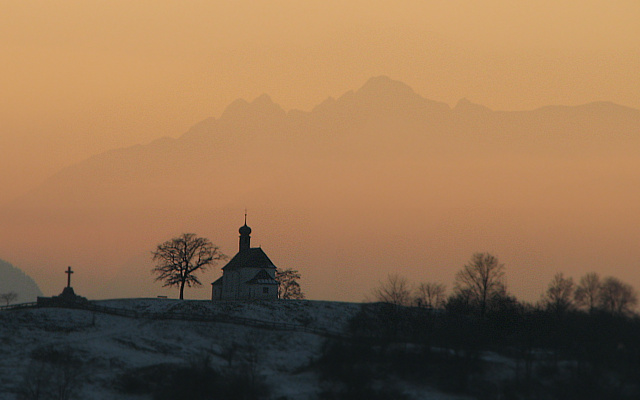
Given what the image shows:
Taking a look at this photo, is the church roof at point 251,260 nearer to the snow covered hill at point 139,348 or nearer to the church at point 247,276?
the church at point 247,276

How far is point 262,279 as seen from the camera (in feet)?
475

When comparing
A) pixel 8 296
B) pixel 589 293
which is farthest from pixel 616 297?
pixel 8 296

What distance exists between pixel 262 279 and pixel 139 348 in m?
36.7

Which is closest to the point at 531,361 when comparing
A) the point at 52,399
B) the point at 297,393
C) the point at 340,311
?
the point at 297,393

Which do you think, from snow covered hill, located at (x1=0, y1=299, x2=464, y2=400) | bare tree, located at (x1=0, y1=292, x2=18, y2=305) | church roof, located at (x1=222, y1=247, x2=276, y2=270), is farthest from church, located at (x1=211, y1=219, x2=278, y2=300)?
bare tree, located at (x1=0, y1=292, x2=18, y2=305)

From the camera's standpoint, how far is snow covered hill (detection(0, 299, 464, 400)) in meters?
98.1

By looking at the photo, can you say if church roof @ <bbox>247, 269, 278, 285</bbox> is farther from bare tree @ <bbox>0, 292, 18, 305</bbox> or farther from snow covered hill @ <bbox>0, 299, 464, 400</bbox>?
bare tree @ <bbox>0, 292, 18, 305</bbox>

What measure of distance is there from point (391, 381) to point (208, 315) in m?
29.6

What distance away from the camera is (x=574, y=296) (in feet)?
422

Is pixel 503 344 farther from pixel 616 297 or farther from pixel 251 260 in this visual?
pixel 251 260

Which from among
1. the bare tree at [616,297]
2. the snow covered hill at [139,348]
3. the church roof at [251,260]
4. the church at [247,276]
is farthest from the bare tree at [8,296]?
the bare tree at [616,297]

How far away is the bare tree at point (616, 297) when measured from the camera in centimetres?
12169

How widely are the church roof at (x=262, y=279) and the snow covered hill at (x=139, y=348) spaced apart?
13.2 meters

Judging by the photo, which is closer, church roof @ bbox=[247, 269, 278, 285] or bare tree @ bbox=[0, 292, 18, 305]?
bare tree @ bbox=[0, 292, 18, 305]
